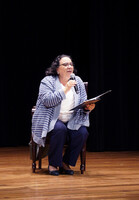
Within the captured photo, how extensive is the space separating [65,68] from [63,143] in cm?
68

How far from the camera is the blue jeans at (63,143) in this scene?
350 centimetres

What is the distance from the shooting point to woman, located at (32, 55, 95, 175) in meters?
3.51

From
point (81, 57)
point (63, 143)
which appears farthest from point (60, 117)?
point (81, 57)

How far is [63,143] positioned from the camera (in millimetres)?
3518

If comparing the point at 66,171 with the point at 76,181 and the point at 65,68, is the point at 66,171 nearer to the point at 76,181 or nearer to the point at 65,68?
the point at 76,181

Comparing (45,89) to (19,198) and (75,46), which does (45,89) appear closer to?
(19,198)

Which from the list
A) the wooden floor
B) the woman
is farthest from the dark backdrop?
the woman

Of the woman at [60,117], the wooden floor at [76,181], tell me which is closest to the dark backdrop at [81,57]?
the wooden floor at [76,181]

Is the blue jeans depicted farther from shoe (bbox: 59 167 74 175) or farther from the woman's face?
the woman's face

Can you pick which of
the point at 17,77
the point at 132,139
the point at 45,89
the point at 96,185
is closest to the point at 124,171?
the point at 96,185

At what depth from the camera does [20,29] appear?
18.8 feet

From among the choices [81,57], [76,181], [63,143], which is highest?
[81,57]

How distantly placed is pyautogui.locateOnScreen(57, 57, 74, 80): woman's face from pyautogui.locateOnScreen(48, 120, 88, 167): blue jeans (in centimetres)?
43

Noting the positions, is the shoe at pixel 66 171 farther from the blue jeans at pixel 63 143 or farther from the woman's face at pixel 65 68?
the woman's face at pixel 65 68
